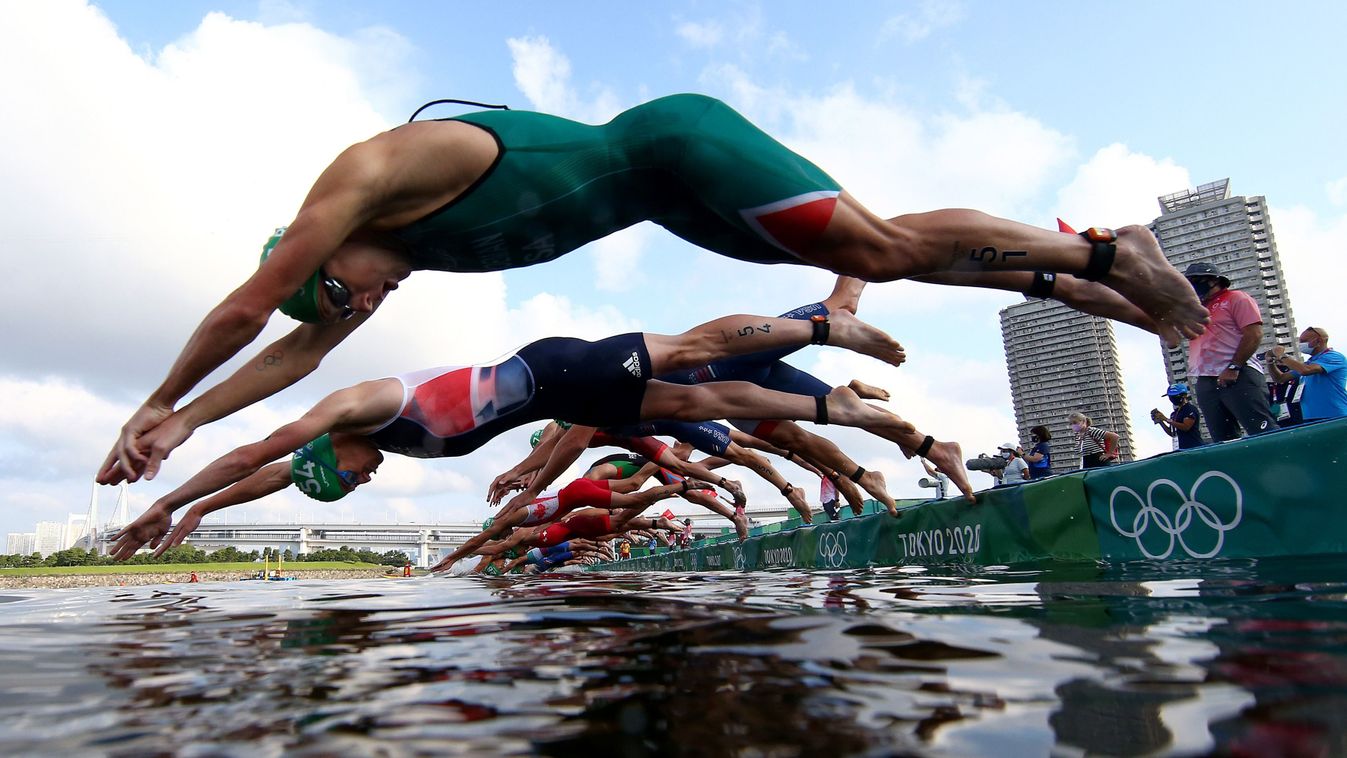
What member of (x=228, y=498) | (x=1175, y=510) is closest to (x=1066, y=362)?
(x=1175, y=510)

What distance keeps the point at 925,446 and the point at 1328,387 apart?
355 centimetres

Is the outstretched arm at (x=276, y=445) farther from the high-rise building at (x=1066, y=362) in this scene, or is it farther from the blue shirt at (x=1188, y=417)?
the high-rise building at (x=1066, y=362)

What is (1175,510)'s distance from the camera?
3441mm

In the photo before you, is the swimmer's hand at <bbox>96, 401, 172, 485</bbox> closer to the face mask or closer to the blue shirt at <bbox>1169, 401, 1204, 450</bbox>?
the face mask

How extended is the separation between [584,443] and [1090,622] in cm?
622

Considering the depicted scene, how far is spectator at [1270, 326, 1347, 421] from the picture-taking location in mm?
5777

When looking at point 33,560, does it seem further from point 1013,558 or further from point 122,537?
point 1013,558

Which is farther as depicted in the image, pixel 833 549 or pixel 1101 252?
pixel 833 549

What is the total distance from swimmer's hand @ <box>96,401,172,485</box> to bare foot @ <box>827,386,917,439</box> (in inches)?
147

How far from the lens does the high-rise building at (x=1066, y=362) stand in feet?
76.9

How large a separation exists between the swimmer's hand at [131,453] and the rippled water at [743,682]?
3.27 feet

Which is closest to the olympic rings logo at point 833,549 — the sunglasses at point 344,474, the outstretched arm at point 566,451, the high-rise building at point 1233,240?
the outstretched arm at point 566,451

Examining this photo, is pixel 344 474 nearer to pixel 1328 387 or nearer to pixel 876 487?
pixel 876 487

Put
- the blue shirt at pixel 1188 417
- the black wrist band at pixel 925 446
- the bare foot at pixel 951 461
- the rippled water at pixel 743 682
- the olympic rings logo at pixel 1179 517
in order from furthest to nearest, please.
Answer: the blue shirt at pixel 1188 417 → the black wrist band at pixel 925 446 → the bare foot at pixel 951 461 → the olympic rings logo at pixel 1179 517 → the rippled water at pixel 743 682
